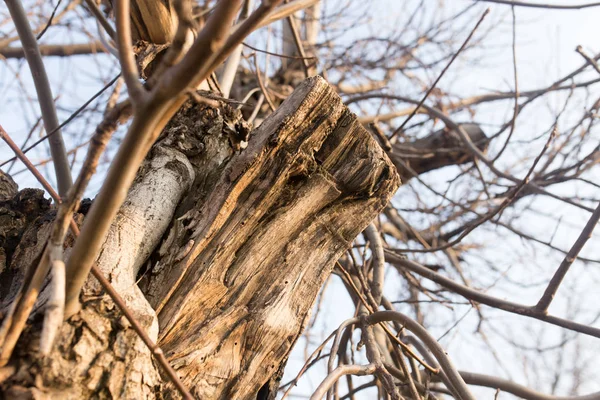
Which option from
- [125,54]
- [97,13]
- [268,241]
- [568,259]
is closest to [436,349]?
[568,259]

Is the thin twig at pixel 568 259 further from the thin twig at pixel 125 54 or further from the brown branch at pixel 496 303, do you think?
the thin twig at pixel 125 54

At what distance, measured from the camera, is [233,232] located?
1.34 metres

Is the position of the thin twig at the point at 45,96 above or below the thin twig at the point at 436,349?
above

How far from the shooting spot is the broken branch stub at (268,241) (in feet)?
4.07

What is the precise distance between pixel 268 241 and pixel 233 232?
102 mm

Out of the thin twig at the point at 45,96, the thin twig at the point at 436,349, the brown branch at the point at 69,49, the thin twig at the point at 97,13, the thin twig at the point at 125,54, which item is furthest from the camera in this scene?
the brown branch at the point at 69,49

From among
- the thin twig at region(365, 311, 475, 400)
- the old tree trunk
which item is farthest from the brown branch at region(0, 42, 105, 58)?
the thin twig at region(365, 311, 475, 400)

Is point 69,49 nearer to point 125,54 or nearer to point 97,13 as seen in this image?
point 97,13

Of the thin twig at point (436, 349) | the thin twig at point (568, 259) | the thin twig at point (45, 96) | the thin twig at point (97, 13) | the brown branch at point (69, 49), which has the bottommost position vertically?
the thin twig at point (436, 349)

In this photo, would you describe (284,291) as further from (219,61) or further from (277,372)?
(219,61)

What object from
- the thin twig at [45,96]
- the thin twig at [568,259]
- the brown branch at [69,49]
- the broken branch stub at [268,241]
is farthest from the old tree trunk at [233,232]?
the brown branch at [69,49]

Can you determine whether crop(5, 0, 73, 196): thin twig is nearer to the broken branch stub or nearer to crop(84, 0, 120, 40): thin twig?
crop(84, 0, 120, 40): thin twig

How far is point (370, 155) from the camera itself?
57.6 inches

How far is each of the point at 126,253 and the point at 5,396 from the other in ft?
1.44
